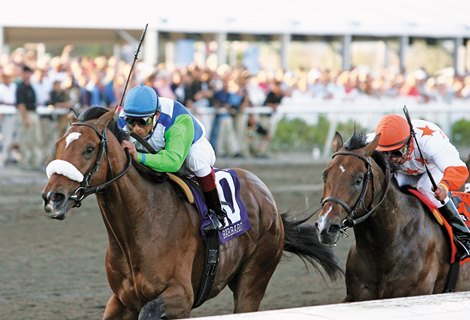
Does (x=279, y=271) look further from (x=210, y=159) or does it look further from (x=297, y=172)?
(x=297, y=172)

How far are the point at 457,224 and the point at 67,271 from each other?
3.47m

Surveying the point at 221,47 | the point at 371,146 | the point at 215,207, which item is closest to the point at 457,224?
the point at 371,146

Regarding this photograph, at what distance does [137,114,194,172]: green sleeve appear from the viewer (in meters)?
5.25

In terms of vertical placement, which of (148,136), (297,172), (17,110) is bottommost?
(297,172)

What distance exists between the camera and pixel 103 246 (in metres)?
9.39

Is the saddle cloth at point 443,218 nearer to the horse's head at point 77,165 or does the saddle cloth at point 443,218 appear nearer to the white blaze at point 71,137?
the horse's head at point 77,165

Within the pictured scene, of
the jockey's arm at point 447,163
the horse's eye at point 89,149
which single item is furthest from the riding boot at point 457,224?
the horse's eye at point 89,149

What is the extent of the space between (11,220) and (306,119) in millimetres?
7765

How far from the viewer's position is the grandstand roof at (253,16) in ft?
58.0

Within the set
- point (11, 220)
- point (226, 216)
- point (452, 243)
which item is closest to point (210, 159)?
point (226, 216)

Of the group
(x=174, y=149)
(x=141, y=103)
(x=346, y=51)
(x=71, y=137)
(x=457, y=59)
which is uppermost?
(x=141, y=103)

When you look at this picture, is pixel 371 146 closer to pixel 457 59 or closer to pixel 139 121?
pixel 139 121

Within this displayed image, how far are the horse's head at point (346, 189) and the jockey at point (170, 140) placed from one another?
2.12 ft

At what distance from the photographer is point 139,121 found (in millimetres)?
5348
